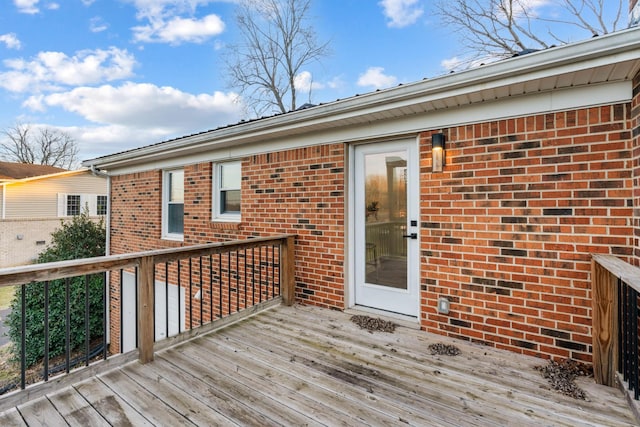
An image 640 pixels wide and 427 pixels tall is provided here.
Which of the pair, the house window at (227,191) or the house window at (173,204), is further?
the house window at (173,204)

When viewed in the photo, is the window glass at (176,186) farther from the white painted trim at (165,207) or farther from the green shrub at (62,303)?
the green shrub at (62,303)

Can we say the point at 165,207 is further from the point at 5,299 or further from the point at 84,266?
the point at 5,299

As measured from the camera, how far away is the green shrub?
6758 mm

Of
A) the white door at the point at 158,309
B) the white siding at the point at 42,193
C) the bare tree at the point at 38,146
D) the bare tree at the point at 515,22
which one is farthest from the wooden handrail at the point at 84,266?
the bare tree at the point at 38,146

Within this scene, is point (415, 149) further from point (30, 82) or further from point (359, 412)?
point (30, 82)

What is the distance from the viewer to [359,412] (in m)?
1.84

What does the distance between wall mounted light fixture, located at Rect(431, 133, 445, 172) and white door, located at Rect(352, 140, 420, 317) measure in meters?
0.28

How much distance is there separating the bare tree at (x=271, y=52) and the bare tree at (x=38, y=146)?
20.5 metres

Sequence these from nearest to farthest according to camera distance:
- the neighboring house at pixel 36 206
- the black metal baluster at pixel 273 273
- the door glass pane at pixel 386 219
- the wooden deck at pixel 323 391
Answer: the wooden deck at pixel 323 391, the door glass pane at pixel 386 219, the black metal baluster at pixel 273 273, the neighboring house at pixel 36 206

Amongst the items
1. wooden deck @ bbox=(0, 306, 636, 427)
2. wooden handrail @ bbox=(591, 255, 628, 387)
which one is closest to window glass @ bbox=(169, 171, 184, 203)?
wooden deck @ bbox=(0, 306, 636, 427)

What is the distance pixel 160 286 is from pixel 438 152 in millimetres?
5549

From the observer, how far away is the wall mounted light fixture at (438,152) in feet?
9.62

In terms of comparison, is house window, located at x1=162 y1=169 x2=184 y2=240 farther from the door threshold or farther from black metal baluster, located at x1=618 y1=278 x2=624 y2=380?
black metal baluster, located at x1=618 y1=278 x2=624 y2=380

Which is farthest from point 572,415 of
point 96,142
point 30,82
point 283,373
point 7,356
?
point 96,142
